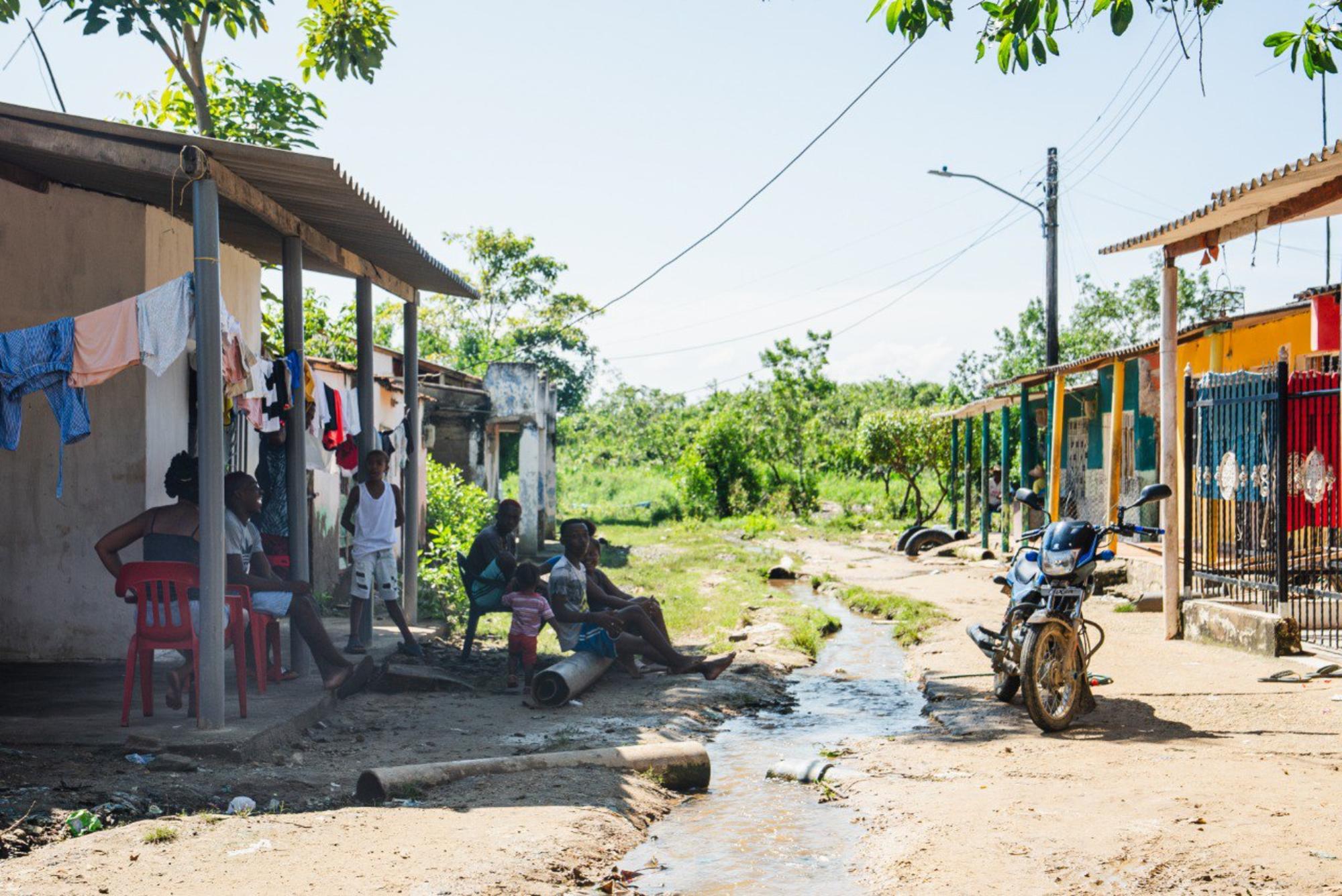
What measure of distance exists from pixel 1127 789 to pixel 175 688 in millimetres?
5292

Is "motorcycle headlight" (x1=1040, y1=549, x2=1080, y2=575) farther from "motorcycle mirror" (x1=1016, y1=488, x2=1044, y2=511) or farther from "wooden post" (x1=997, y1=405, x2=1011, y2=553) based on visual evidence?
"wooden post" (x1=997, y1=405, x2=1011, y2=553)

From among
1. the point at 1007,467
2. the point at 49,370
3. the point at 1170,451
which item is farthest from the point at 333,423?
the point at 1007,467

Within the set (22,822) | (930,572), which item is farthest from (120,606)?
(930,572)

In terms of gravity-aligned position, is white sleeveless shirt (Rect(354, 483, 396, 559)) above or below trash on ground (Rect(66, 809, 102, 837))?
above

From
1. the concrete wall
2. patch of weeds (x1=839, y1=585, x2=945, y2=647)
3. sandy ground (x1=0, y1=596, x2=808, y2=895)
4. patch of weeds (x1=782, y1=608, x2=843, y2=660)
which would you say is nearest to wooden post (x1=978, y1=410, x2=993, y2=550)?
patch of weeds (x1=839, y1=585, x2=945, y2=647)

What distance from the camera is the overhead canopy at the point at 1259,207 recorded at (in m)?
7.77

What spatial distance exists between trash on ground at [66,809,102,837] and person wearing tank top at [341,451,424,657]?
4.29m

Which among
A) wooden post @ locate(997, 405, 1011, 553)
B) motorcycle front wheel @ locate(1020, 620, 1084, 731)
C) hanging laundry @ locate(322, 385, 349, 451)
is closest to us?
motorcycle front wheel @ locate(1020, 620, 1084, 731)

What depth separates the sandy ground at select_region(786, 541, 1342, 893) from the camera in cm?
452

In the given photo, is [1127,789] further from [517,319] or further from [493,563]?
[517,319]

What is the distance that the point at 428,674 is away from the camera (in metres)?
8.93

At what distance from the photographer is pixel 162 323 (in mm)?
6375

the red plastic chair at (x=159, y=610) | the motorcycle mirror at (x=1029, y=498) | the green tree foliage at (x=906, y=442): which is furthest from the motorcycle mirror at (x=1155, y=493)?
the green tree foliage at (x=906, y=442)

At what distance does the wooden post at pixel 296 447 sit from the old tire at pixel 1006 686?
476 centimetres
